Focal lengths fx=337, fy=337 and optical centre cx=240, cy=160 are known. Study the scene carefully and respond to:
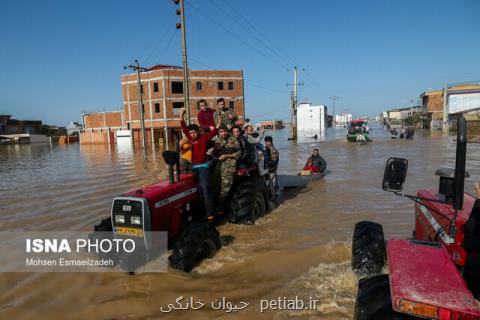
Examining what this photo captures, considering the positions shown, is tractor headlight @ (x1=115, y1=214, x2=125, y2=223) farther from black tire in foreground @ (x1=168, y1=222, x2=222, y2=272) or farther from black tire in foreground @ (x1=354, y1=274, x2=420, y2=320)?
black tire in foreground @ (x1=354, y1=274, x2=420, y2=320)

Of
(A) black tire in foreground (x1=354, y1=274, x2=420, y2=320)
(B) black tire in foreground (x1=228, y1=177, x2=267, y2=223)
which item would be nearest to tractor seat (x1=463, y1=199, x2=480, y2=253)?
(A) black tire in foreground (x1=354, y1=274, x2=420, y2=320)

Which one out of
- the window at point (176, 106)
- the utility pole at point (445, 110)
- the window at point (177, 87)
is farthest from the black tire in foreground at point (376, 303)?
the utility pole at point (445, 110)

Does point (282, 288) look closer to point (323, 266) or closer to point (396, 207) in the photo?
point (323, 266)

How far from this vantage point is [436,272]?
7.16ft

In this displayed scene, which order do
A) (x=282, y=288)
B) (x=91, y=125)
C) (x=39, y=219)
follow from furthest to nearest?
(x=91, y=125)
(x=39, y=219)
(x=282, y=288)

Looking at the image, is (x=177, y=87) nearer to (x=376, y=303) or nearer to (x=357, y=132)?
(x=357, y=132)

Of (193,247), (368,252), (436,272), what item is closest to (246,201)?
(193,247)

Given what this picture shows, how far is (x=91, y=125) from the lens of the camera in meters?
58.6

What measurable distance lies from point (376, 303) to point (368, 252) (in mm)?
2060

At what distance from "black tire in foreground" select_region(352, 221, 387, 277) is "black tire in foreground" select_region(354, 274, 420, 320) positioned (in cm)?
172

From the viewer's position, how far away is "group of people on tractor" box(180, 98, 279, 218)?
6.11 m

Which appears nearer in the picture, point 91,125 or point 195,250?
point 195,250

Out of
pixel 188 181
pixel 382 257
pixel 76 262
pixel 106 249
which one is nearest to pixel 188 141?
pixel 188 181

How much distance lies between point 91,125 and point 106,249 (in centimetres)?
5892
